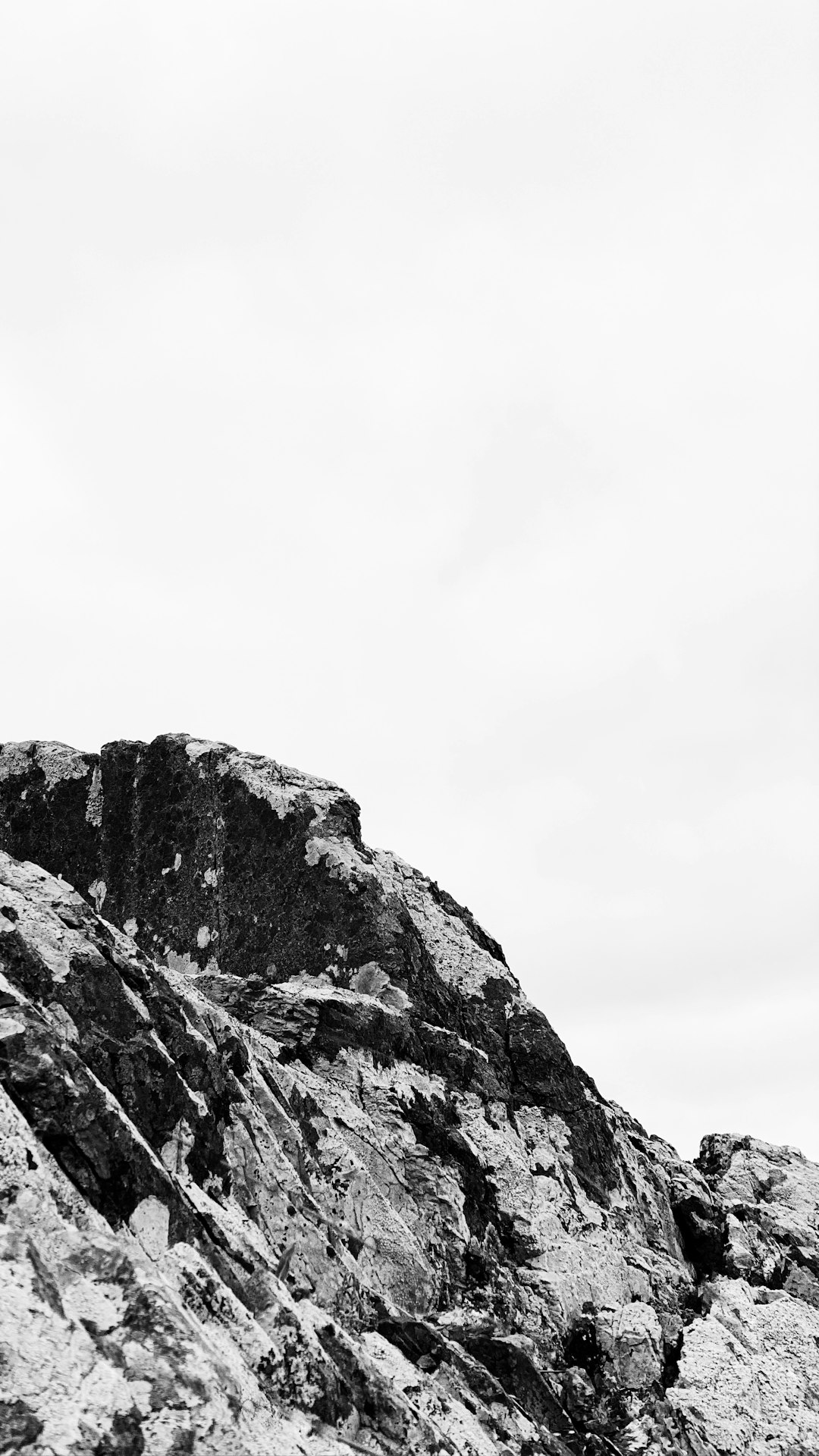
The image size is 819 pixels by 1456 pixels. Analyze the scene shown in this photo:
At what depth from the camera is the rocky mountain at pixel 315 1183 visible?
17.1m

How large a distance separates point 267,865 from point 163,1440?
2311cm

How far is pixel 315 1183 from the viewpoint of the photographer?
26.3m

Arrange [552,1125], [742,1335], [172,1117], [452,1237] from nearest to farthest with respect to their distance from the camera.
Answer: [172,1117] → [452,1237] → [742,1335] → [552,1125]

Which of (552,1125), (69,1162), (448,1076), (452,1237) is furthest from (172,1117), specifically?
(552,1125)

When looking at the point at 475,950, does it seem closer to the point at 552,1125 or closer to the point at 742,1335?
the point at 552,1125

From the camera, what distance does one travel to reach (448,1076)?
3306 cm

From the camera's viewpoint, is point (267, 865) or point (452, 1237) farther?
point (267, 865)

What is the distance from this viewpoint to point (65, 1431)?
49.1ft

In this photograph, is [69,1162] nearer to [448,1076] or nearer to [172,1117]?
[172,1117]

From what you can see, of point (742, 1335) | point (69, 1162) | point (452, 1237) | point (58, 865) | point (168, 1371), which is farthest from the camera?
point (58, 865)

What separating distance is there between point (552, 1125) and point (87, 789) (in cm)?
1956

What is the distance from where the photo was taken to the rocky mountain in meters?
17.1

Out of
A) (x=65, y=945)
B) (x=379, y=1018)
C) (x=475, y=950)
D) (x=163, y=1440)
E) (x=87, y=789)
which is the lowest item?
(x=163, y=1440)

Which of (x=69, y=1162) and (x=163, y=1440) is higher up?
(x=69, y=1162)
